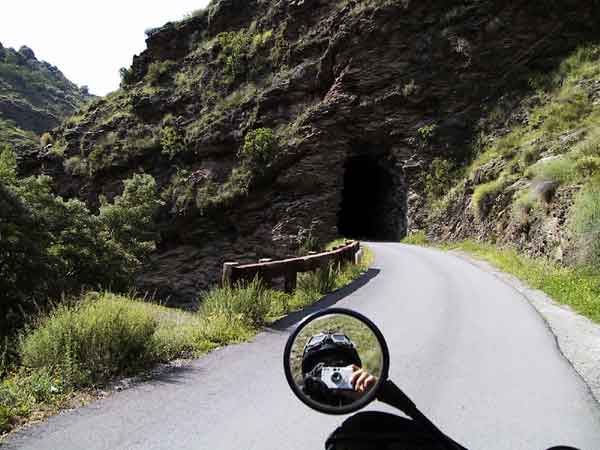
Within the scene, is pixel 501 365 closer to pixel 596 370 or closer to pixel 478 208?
pixel 596 370

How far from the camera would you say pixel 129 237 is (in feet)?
102

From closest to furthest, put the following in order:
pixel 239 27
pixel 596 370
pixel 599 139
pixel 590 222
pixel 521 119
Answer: pixel 596 370 → pixel 590 222 → pixel 599 139 → pixel 521 119 → pixel 239 27

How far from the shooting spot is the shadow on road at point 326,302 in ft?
25.9

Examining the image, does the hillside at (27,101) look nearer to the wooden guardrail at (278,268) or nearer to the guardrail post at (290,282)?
the wooden guardrail at (278,268)

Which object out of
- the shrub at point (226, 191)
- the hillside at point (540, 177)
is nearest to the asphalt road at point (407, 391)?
the hillside at point (540, 177)

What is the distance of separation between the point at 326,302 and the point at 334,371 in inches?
313

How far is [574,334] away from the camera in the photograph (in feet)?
23.9

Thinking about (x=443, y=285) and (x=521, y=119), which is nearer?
(x=443, y=285)

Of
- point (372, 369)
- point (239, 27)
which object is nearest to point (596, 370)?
point (372, 369)

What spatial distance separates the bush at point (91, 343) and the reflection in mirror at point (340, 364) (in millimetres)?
3483

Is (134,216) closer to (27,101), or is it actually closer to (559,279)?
(559,279)

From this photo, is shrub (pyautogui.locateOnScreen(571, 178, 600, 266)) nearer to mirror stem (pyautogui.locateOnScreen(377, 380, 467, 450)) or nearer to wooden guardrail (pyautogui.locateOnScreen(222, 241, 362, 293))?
wooden guardrail (pyautogui.locateOnScreen(222, 241, 362, 293))

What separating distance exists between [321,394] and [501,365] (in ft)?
14.4

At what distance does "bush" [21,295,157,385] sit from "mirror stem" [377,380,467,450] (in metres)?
3.77
